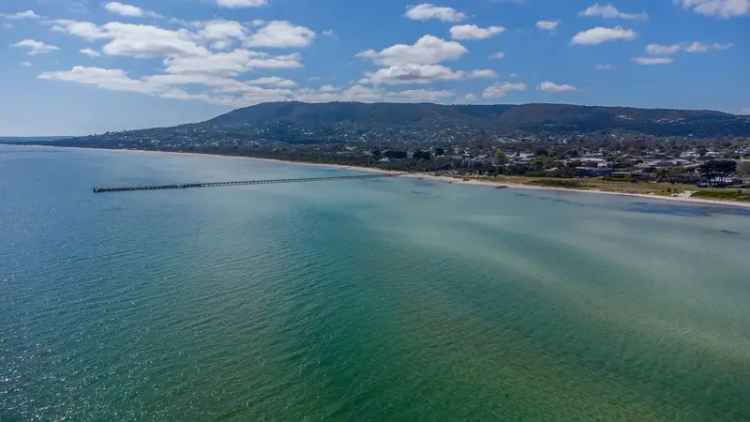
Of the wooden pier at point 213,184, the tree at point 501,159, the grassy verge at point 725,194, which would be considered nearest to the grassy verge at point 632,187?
the grassy verge at point 725,194

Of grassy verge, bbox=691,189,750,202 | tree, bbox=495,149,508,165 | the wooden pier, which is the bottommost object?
grassy verge, bbox=691,189,750,202

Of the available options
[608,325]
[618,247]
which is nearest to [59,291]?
[608,325]

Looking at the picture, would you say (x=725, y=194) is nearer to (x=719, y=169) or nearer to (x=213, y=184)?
(x=719, y=169)

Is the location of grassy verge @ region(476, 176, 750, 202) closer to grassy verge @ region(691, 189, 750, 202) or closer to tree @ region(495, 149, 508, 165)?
grassy verge @ region(691, 189, 750, 202)

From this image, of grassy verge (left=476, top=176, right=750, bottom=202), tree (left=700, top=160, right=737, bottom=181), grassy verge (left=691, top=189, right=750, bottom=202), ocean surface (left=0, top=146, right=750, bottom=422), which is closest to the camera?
ocean surface (left=0, top=146, right=750, bottom=422)

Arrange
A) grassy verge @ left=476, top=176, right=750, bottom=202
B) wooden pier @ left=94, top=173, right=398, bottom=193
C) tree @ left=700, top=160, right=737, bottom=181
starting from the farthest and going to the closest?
tree @ left=700, top=160, right=737, bottom=181 → wooden pier @ left=94, top=173, right=398, bottom=193 → grassy verge @ left=476, top=176, right=750, bottom=202

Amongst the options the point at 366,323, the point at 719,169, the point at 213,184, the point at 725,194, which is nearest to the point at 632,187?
the point at 725,194

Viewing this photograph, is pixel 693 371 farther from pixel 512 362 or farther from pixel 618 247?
pixel 618 247

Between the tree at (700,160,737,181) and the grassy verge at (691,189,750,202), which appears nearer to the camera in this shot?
the grassy verge at (691,189,750,202)

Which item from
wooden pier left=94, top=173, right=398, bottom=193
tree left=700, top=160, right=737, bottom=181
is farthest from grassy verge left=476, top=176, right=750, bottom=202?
wooden pier left=94, top=173, right=398, bottom=193
